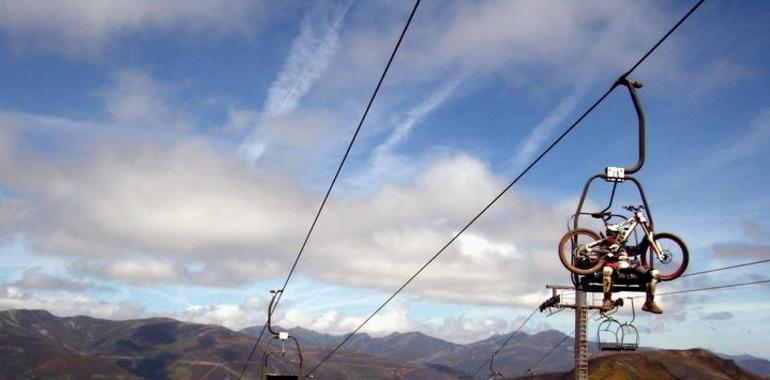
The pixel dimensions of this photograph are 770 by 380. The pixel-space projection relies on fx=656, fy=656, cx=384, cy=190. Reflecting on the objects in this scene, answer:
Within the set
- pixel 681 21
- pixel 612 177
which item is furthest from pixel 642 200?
pixel 681 21

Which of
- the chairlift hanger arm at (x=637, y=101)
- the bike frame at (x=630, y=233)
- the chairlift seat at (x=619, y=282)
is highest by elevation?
the chairlift hanger arm at (x=637, y=101)

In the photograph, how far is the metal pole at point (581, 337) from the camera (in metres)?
38.0

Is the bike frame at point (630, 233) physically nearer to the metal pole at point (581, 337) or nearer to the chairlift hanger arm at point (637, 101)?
the chairlift hanger arm at point (637, 101)

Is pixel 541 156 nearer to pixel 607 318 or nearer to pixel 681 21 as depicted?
pixel 681 21

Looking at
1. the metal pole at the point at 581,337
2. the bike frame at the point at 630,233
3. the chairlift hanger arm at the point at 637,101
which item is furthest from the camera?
the metal pole at the point at 581,337

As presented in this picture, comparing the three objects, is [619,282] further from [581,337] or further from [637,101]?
[581,337]

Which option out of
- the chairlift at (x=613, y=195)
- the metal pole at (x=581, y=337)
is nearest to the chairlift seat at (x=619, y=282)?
the chairlift at (x=613, y=195)

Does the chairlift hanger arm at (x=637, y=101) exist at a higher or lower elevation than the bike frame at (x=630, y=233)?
higher

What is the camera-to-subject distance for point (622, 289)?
20.1m

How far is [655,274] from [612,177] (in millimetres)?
3438

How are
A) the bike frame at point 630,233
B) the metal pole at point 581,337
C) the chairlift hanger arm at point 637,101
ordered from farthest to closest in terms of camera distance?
the metal pole at point 581,337, the bike frame at point 630,233, the chairlift hanger arm at point 637,101

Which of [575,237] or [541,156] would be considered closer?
[541,156]

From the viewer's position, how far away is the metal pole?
37969 mm

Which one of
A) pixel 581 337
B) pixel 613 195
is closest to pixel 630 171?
pixel 613 195
